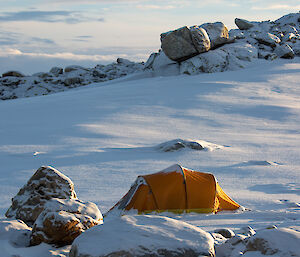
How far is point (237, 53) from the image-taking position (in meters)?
25.2

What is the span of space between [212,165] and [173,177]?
2653mm

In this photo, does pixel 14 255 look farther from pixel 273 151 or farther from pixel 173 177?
pixel 273 151

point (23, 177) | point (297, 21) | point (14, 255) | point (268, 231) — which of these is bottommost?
point (23, 177)

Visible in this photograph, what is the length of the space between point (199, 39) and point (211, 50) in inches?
60.1

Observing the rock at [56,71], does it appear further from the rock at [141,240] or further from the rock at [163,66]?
the rock at [141,240]

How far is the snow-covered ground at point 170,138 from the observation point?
7.97m

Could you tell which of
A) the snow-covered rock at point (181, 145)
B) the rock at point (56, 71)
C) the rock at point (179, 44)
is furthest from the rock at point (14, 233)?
the rock at point (56, 71)

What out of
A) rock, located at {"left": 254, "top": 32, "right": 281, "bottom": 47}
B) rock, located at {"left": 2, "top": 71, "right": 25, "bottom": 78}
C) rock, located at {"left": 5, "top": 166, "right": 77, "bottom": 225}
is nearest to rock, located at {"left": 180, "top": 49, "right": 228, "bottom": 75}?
rock, located at {"left": 254, "top": 32, "right": 281, "bottom": 47}

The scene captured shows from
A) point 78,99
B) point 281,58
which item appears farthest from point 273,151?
point 281,58

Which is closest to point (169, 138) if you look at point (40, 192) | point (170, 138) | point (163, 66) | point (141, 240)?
point (170, 138)

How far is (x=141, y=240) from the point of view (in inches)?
149

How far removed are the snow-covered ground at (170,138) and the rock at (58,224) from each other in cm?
15

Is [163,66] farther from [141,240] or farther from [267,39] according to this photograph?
[141,240]

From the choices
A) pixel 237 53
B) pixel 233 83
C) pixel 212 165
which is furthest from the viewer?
pixel 237 53
